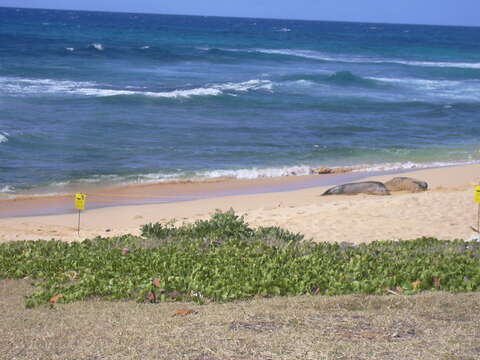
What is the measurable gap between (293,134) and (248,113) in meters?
4.77

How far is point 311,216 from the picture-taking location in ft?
42.2

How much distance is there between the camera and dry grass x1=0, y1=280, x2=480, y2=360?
16.5 ft

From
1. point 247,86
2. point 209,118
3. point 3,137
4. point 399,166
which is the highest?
point 247,86

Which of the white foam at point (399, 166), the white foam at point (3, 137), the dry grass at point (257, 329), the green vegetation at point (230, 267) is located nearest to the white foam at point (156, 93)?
the white foam at point (3, 137)

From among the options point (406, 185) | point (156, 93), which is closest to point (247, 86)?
point (156, 93)

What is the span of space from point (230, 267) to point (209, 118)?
21.4 meters

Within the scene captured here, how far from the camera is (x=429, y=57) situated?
72562 millimetres

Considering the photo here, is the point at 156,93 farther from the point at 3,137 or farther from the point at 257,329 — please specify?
the point at 257,329

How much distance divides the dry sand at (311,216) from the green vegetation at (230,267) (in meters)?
2.59

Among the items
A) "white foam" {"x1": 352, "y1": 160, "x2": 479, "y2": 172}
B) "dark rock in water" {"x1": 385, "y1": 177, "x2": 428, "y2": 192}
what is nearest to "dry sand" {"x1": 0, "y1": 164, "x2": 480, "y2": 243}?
"dark rock in water" {"x1": 385, "y1": 177, "x2": 428, "y2": 192}

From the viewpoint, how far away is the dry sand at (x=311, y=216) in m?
11.9

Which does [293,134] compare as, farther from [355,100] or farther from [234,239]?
[234,239]

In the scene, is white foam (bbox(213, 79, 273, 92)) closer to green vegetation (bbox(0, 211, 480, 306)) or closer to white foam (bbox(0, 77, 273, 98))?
white foam (bbox(0, 77, 273, 98))

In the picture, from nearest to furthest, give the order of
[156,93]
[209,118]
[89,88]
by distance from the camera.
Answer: [209,118] < [156,93] < [89,88]
